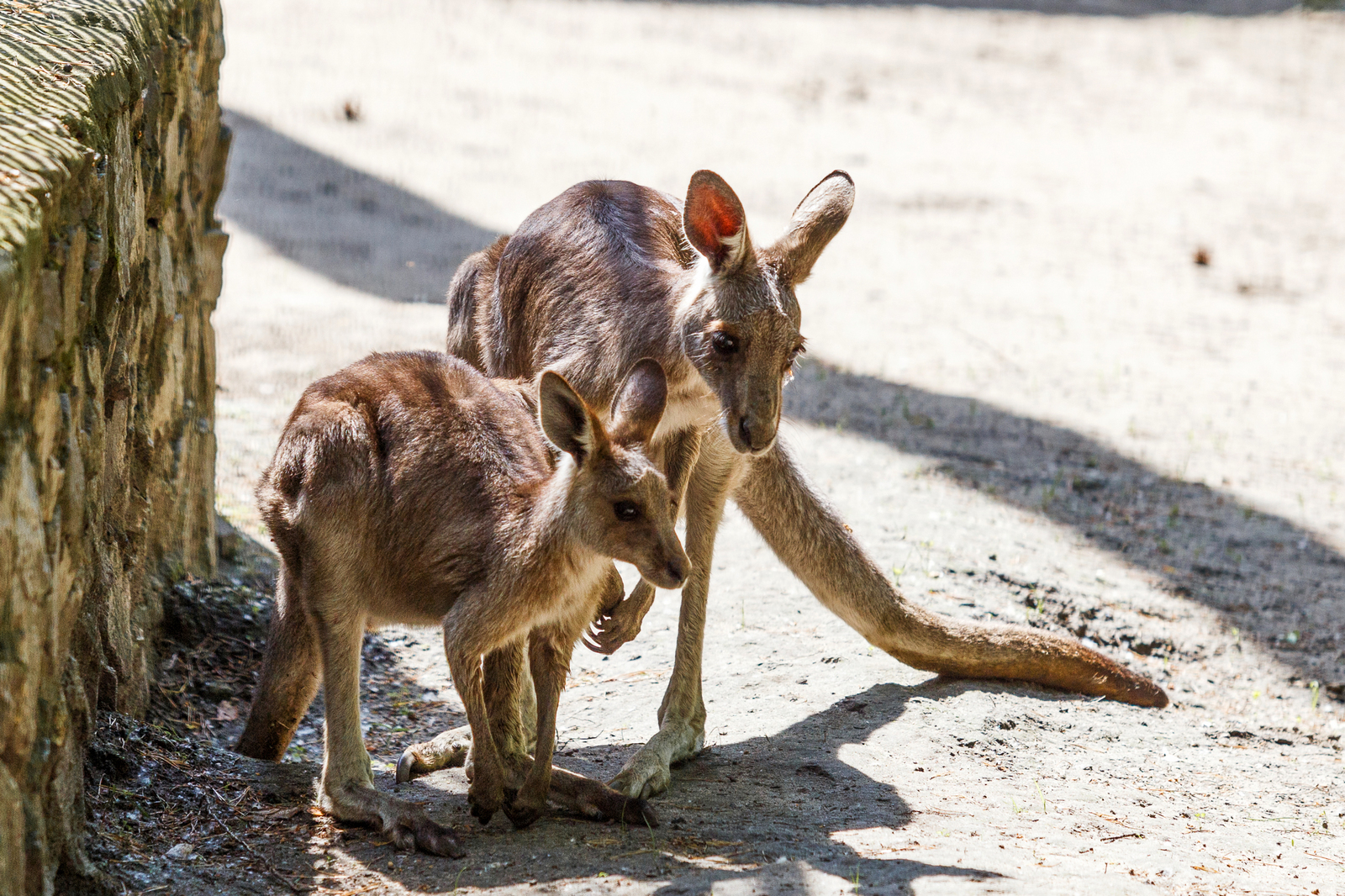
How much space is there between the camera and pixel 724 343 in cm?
407

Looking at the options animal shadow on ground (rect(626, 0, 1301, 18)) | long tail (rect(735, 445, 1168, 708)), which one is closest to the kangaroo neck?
long tail (rect(735, 445, 1168, 708))

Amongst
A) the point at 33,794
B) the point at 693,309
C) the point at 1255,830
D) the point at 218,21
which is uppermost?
the point at 218,21

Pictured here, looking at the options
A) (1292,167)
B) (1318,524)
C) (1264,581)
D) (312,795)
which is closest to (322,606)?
(312,795)

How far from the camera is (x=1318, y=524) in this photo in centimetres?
770

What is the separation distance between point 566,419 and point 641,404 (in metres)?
0.25

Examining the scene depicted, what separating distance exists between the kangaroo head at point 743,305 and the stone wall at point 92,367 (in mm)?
1601

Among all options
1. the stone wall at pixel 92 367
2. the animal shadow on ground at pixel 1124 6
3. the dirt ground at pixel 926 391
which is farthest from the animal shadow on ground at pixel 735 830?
the animal shadow on ground at pixel 1124 6

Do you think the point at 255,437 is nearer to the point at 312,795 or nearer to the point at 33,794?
the point at 312,795

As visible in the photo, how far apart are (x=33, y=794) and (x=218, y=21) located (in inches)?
148

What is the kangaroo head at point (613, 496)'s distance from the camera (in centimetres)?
365

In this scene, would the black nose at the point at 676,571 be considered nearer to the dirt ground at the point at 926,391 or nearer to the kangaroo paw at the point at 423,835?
the dirt ground at the point at 926,391

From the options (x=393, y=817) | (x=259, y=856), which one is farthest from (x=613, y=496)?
(x=259, y=856)

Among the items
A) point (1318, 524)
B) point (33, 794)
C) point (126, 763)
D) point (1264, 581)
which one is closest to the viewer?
point (33, 794)

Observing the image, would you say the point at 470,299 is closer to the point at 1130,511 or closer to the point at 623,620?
the point at 623,620
